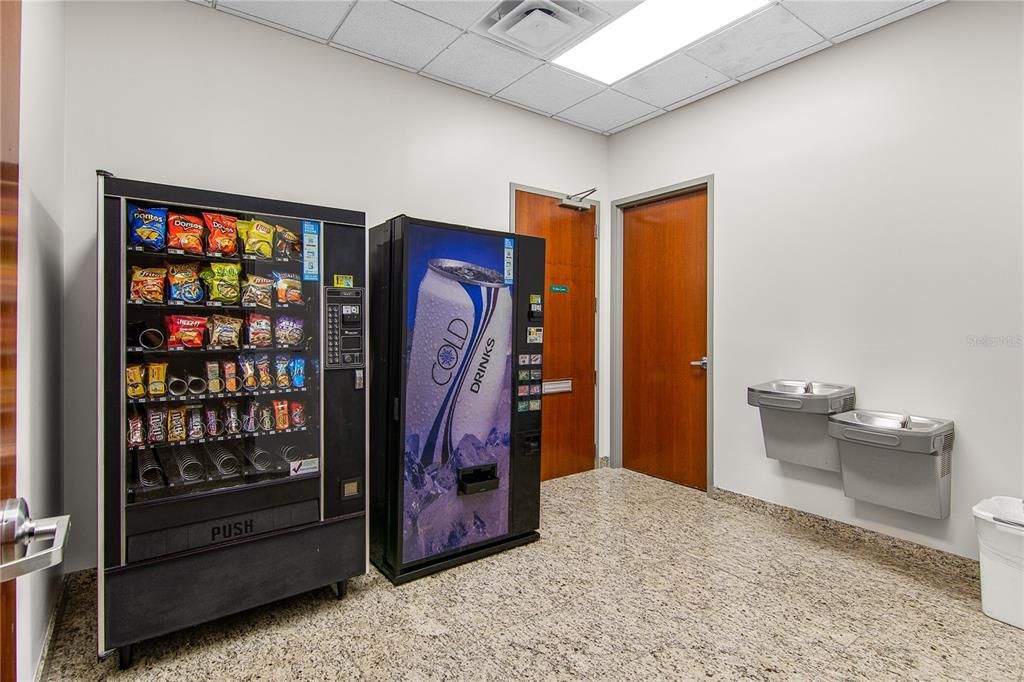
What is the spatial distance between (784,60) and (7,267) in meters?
3.95

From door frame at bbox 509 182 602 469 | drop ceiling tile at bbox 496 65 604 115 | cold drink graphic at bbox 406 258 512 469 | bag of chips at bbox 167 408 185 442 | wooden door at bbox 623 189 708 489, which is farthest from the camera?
door frame at bbox 509 182 602 469

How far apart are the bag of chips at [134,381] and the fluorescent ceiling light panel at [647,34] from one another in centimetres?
288

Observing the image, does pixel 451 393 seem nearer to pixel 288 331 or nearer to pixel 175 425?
pixel 288 331

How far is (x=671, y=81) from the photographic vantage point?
3.59 metres

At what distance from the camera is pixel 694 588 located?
263 cm

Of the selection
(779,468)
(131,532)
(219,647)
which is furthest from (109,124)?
(779,468)

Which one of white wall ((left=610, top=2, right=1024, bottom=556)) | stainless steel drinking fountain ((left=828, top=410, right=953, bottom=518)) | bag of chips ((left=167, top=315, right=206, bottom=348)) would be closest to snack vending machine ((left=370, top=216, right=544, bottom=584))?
bag of chips ((left=167, top=315, right=206, bottom=348))

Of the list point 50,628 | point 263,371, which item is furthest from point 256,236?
point 50,628

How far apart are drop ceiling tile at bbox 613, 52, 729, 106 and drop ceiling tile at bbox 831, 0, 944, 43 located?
2.32 ft

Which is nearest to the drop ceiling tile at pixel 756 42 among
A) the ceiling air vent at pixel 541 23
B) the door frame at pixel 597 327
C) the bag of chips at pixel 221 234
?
the ceiling air vent at pixel 541 23

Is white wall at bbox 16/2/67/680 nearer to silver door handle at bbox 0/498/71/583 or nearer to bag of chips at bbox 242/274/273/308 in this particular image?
bag of chips at bbox 242/274/273/308

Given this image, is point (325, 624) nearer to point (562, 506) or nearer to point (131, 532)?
point (131, 532)

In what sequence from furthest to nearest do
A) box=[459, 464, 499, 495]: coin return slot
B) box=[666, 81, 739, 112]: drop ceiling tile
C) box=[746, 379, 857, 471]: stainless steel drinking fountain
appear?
box=[666, 81, 739, 112]: drop ceiling tile → box=[746, 379, 857, 471]: stainless steel drinking fountain → box=[459, 464, 499, 495]: coin return slot

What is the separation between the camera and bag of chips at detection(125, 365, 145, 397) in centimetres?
202
